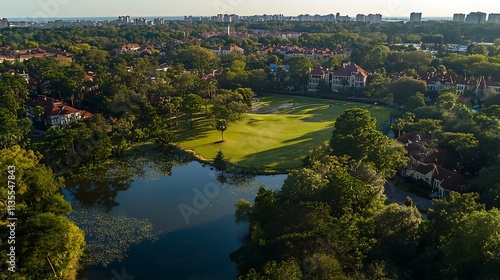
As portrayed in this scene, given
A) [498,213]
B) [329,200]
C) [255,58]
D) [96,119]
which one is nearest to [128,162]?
[96,119]

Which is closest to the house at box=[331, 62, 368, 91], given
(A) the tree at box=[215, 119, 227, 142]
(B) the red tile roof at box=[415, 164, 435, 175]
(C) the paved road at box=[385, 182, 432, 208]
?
(A) the tree at box=[215, 119, 227, 142]

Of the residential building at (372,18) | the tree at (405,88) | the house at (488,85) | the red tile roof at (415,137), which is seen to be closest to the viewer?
the red tile roof at (415,137)

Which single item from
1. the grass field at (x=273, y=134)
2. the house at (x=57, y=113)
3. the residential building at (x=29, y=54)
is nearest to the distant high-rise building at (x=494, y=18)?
the grass field at (x=273, y=134)

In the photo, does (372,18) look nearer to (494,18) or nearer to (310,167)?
(494,18)

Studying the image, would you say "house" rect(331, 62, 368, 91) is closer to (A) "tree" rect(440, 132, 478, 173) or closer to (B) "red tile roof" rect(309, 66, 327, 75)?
(B) "red tile roof" rect(309, 66, 327, 75)

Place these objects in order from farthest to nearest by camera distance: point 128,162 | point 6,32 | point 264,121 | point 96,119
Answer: point 6,32, point 264,121, point 96,119, point 128,162

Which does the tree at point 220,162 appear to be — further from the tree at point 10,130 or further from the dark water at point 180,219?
the tree at point 10,130

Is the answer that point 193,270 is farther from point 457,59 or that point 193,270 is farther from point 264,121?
point 457,59
